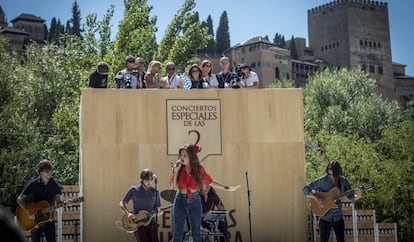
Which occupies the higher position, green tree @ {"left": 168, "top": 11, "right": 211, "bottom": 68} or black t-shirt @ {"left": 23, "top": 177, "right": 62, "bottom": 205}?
green tree @ {"left": 168, "top": 11, "right": 211, "bottom": 68}

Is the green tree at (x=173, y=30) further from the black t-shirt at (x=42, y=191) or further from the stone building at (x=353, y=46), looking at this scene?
the stone building at (x=353, y=46)

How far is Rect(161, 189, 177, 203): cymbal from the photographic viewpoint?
1008 centimetres

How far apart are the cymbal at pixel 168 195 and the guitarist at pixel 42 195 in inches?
77.4

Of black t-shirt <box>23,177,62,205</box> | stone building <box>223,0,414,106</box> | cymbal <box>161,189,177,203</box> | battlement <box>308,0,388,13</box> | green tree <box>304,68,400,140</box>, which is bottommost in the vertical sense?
cymbal <box>161,189,177,203</box>

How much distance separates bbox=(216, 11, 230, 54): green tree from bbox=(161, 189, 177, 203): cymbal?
3472 inches

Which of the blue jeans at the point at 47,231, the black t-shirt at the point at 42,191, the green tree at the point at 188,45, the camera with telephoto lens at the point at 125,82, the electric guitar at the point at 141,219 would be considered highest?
the green tree at the point at 188,45

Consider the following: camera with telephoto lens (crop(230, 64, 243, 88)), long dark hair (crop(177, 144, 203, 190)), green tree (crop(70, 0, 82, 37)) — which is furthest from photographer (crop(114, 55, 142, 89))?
green tree (crop(70, 0, 82, 37))

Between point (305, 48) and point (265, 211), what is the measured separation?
98.0m

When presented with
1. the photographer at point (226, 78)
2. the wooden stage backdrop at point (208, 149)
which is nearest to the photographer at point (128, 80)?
the wooden stage backdrop at point (208, 149)

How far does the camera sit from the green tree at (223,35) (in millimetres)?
98062

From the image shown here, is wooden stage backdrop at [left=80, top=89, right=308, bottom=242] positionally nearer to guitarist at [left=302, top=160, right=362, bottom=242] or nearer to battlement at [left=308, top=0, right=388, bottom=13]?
guitarist at [left=302, top=160, right=362, bottom=242]

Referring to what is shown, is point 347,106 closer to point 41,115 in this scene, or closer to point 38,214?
point 41,115

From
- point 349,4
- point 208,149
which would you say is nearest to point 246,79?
point 208,149

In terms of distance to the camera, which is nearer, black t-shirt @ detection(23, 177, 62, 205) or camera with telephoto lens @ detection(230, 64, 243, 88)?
black t-shirt @ detection(23, 177, 62, 205)
